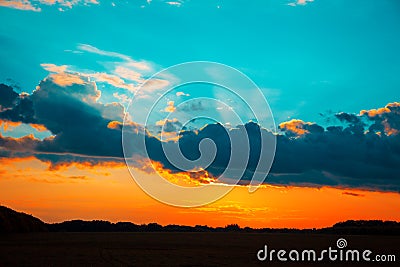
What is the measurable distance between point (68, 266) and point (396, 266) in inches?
1468

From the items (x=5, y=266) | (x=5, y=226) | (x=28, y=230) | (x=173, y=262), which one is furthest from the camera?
(x=28, y=230)

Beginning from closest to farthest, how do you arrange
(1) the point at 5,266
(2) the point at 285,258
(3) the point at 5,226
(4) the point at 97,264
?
1. (1) the point at 5,266
2. (4) the point at 97,264
3. (2) the point at 285,258
4. (3) the point at 5,226

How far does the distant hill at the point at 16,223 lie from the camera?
162 m

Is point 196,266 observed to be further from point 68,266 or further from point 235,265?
point 68,266

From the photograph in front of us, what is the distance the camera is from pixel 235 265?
168 feet

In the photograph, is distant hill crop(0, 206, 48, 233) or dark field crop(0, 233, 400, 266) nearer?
dark field crop(0, 233, 400, 266)

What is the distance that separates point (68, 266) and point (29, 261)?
289 inches

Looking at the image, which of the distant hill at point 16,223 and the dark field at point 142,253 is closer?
the dark field at point 142,253

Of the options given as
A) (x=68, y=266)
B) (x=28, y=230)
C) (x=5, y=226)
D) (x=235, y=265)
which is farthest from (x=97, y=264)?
(x=28, y=230)

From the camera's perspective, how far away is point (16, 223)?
172 meters

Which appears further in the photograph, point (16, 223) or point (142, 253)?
point (16, 223)

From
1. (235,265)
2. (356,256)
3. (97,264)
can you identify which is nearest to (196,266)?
(235,265)

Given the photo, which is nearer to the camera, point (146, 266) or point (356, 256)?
point (146, 266)

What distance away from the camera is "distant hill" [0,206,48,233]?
162 m
